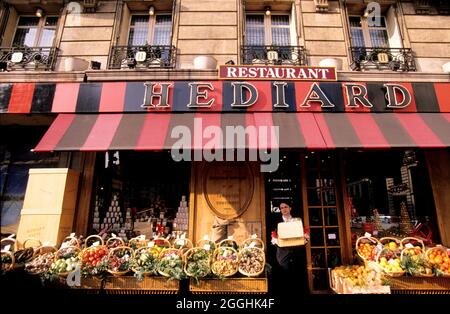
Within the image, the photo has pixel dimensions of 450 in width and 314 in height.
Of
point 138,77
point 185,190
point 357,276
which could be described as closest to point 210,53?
point 138,77

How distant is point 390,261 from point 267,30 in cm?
664

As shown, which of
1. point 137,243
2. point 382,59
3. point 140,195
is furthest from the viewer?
point 382,59

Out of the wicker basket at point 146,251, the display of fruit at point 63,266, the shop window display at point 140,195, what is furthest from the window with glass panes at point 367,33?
the display of fruit at point 63,266

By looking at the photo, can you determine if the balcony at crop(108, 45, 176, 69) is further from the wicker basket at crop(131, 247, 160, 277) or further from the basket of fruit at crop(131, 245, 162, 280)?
the basket of fruit at crop(131, 245, 162, 280)

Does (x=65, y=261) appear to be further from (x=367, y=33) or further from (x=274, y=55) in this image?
(x=367, y=33)

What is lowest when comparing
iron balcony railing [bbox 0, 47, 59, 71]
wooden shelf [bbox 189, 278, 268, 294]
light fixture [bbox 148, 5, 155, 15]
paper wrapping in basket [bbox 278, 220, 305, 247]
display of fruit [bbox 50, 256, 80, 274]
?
wooden shelf [bbox 189, 278, 268, 294]

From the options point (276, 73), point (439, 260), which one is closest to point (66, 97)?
point (276, 73)

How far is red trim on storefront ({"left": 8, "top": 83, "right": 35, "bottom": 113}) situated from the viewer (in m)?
6.40

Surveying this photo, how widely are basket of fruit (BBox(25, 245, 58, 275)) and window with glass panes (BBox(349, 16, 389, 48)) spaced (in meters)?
9.10

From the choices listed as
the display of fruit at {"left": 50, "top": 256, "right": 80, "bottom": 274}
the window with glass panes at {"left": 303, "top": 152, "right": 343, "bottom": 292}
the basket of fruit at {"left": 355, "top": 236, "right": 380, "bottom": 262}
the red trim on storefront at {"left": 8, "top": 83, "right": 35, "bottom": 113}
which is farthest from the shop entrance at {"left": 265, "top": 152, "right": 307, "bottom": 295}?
the red trim on storefront at {"left": 8, "top": 83, "right": 35, "bottom": 113}

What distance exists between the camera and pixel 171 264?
195 inches

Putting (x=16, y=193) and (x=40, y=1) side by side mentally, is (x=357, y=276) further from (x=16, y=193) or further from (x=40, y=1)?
(x=40, y=1)

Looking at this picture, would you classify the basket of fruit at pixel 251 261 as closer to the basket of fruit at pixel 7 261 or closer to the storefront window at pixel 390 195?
the storefront window at pixel 390 195
